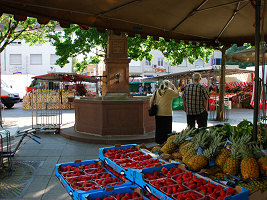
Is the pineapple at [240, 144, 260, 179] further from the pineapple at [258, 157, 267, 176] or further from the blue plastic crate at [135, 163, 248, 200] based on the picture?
the blue plastic crate at [135, 163, 248, 200]

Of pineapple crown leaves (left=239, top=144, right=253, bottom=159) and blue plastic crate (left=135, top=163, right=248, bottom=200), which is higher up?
pineapple crown leaves (left=239, top=144, right=253, bottom=159)

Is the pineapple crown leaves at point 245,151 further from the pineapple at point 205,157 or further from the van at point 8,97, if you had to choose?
the van at point 8,97

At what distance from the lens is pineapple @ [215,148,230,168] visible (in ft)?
9.78

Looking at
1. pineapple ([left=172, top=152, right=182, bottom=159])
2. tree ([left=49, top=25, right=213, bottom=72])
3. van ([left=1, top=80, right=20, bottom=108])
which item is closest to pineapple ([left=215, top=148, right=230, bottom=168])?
pineapple ([left=172, top=152, right=182, bottom=159])

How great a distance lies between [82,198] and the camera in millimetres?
2469

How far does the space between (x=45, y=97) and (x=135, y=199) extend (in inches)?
794

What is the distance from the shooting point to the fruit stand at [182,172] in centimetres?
251

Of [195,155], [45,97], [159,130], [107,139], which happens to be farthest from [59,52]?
[195,155]

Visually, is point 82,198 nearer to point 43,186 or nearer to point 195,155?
point 195,155

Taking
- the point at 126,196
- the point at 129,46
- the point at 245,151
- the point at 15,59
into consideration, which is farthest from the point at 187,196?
the point at 15,59

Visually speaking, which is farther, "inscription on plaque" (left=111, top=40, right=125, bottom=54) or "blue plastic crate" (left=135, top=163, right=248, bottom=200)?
"inscription on plaque" (left=111, top=40, right=125, bottom=54)

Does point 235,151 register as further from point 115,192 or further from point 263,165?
point 115,192

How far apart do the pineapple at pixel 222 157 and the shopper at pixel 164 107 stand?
9.98 ft

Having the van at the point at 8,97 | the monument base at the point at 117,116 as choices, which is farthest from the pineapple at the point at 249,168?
the van at the point at 8,97
